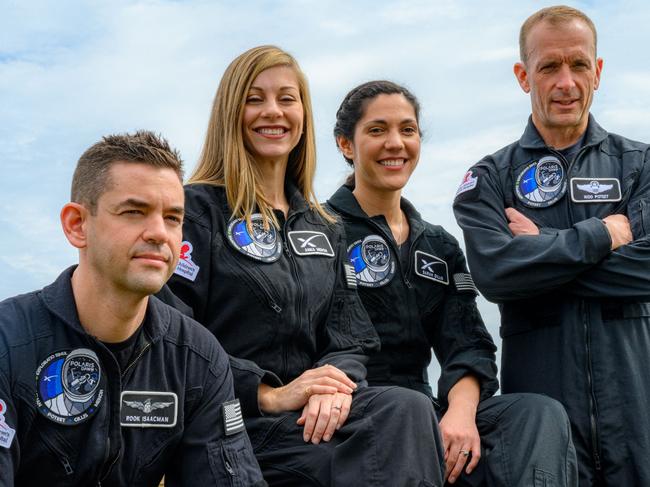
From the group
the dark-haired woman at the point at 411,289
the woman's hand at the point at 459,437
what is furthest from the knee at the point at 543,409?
the woman's hand at the point at 459,437

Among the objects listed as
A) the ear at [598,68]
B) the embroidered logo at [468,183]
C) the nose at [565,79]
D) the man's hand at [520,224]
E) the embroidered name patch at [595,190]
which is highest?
the ear at [598,68]

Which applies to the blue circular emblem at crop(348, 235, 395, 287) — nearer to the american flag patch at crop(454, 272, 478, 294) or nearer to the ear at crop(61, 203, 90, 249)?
the american flag patch at crop(454, 272, 478, 294)

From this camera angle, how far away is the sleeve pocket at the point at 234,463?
314 centimetres

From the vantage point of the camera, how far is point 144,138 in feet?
10.9

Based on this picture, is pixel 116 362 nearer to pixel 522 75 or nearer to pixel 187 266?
pixel 187 266

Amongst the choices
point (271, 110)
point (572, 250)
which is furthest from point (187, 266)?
point (572, 250)

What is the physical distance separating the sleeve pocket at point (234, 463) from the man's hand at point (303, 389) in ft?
0.89

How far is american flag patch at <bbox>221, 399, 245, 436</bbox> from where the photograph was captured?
10.6 ft

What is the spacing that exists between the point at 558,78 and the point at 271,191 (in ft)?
5.14

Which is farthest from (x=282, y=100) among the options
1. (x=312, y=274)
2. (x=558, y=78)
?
(x=558, y=78)

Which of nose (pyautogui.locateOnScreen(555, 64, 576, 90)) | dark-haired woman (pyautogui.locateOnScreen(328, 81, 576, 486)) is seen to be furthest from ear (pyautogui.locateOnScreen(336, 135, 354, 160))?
nose (pyautogui.locateOnScreen(555, 64, 576, 90))

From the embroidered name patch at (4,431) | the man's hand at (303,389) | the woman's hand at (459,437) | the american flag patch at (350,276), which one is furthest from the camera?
the american flag patch at (350,276)

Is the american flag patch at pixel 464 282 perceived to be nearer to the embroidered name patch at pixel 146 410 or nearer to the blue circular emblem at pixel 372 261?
the blue circular emblem at pixel 372 261

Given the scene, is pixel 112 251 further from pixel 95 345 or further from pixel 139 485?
pixel 139 485
